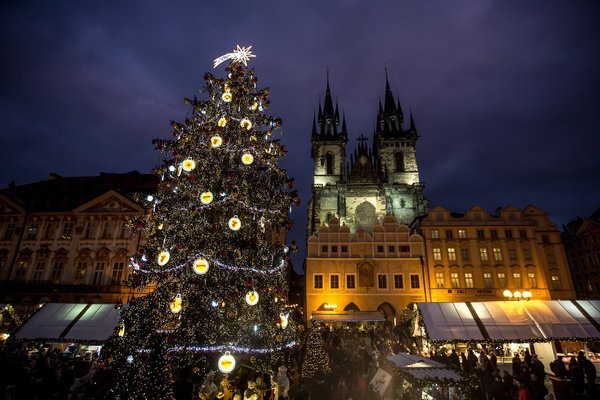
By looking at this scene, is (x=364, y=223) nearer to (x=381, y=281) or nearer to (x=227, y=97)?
(x=381, y=281)

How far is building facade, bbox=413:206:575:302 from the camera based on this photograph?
30562 mm

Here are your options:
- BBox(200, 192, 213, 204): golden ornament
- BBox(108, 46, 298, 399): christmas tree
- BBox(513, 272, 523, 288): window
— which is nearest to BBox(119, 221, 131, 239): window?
BBox(108, 46, 298, 399): christmas tree

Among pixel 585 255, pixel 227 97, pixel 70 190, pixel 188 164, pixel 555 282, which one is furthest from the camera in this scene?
pixel 585 255

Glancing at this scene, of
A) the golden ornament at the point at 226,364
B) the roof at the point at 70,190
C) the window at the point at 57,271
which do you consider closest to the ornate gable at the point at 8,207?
the roof at the point at 70,190

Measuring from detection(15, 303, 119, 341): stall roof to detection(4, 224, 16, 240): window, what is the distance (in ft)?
53.6

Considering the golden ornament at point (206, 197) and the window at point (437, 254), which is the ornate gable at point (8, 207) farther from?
the window at point (437, 254)

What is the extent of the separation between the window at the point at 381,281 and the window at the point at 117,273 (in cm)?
2177

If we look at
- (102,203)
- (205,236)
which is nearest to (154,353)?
(205,236)

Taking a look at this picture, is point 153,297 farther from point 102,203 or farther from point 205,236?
point 102,203

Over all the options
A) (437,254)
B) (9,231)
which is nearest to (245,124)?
(437,254)

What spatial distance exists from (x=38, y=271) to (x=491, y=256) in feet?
131

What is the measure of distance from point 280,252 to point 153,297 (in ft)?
13.5

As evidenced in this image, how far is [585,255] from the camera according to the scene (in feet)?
128

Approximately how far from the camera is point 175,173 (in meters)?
11.6
